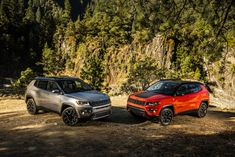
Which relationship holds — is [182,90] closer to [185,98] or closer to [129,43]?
[185,98]

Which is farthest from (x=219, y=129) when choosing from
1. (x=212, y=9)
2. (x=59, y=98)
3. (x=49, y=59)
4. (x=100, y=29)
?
(x=49, y=59)

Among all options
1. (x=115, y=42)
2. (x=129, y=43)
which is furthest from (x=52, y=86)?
(x=115, y=42)

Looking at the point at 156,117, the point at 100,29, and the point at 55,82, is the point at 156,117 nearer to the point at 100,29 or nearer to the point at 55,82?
the point at 55,82

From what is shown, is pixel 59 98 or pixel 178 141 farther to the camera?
pixel 59 98

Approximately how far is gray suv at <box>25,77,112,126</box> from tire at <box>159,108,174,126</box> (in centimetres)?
220

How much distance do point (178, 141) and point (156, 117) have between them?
215 cm

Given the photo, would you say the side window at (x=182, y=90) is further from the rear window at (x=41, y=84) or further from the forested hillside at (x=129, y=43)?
the rear window at (x=41, y=84)

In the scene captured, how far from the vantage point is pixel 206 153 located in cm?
771

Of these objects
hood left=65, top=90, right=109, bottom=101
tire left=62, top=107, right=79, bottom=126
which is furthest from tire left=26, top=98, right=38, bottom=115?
hood left=65, top=90, right=109, bottom=101

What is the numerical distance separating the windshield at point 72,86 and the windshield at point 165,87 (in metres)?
3.08

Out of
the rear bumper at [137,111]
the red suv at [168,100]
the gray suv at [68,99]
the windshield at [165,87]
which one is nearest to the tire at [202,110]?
the red suv at [168,100]

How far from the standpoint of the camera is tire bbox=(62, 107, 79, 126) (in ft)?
34.7

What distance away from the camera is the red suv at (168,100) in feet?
36.0

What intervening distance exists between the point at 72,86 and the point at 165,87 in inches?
166
